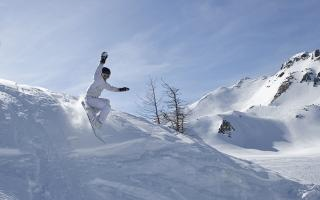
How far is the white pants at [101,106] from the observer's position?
11.8 metres

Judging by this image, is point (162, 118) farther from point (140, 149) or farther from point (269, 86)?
point (269, 86)

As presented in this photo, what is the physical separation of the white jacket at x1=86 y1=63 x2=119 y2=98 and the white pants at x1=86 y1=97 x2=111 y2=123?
131 mm

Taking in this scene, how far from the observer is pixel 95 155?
10852mm

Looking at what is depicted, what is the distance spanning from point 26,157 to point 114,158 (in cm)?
174

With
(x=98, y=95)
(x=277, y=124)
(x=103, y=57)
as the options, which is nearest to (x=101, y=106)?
(x=98, y=95)

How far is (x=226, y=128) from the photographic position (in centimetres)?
4956

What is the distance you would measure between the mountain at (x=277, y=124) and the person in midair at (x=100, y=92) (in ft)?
24.1

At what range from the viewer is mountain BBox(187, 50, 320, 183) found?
140 feet

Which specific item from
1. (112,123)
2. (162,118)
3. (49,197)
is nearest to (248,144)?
(162,118)

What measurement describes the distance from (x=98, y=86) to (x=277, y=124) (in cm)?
4718

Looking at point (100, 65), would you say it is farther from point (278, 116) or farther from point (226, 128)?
point (278, 116)

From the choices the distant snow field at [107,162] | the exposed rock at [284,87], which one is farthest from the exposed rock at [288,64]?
the distant snow field at [107,162]

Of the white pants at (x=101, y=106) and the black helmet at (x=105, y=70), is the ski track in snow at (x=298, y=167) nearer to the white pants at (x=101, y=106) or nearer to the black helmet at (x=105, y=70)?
the white pants at (x=101, y=106)

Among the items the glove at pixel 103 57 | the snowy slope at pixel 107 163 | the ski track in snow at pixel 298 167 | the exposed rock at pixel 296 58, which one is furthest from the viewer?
the exposed rock at pixel 296 58
